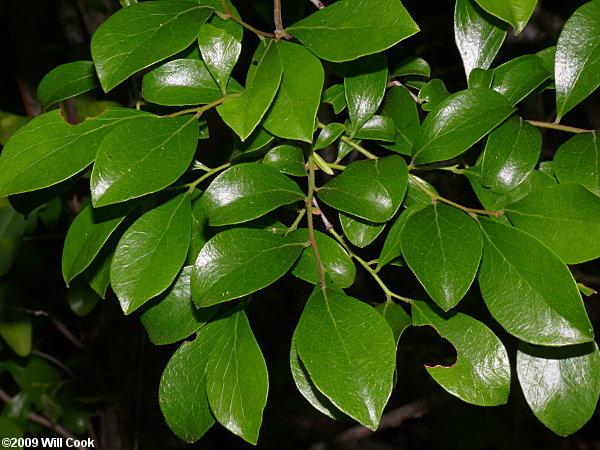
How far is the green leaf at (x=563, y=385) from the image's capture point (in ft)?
1.93

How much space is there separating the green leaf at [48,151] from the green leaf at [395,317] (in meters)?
0.33

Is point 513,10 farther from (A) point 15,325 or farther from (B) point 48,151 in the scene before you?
(A) point 15,325

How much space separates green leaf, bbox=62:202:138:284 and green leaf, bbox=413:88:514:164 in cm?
32

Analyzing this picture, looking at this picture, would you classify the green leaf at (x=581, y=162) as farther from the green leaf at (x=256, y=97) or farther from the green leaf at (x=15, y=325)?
the green leaf at (x=15, y=325)

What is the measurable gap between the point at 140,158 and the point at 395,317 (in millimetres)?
314

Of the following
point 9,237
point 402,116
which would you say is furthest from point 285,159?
point 9,237

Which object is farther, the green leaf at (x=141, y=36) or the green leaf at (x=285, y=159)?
Answer: the green leaf at (x=285, y=159)

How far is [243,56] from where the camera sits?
1.51 meters

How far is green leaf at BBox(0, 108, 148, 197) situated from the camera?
1.69 ft

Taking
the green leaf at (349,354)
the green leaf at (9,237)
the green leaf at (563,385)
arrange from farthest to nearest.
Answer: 1. the green leaf at (9,237)
2. the green leaf at (563,385)
3. the green leaf at (349,354)

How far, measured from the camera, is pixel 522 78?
630 millimetres

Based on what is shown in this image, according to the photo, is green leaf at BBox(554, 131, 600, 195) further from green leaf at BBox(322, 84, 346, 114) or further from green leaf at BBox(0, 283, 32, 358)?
green leaf at BBox(0, 283, 32, 358)

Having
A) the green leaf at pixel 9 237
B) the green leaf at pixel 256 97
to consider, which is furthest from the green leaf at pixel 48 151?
the green leaf at pixel 9 237

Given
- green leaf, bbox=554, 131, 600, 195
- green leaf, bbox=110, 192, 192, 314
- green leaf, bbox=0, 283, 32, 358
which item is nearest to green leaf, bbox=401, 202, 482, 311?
green leaf, bbox=554, 131, 600, 195
